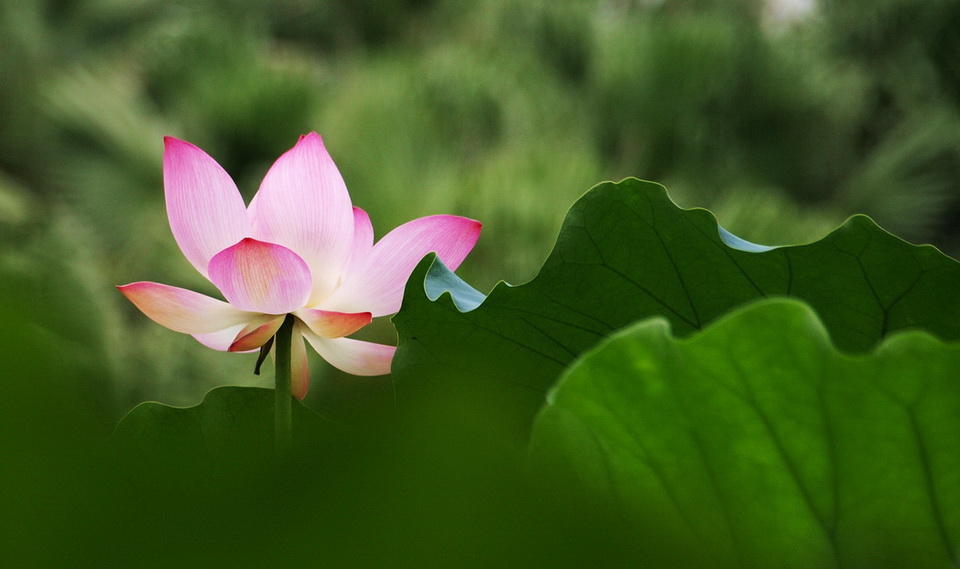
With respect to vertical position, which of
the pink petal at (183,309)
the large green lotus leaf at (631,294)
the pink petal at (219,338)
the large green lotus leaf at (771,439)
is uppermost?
the pink petal at (219,338)

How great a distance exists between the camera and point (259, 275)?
0.13 metres

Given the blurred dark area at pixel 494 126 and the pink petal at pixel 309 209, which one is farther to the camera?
the blurred dark area at pixel 494 126

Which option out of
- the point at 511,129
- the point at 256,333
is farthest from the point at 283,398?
the point at 511,129

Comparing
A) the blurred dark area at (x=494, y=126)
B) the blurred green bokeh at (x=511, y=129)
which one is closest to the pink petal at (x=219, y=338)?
the blurred dark area at (x=494, y=126)

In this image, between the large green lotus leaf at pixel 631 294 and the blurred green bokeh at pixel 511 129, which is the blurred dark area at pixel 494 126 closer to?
the blurred green bokeh at pixel 511 129

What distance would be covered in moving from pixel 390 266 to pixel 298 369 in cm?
3

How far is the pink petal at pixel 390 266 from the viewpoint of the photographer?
14 cm

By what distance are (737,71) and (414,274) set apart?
215 centimetres

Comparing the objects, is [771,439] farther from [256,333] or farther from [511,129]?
[511,129]

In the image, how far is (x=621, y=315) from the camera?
0.47 feet

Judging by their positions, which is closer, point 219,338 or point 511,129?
point 219,338

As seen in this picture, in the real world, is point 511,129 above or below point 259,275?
Result: above

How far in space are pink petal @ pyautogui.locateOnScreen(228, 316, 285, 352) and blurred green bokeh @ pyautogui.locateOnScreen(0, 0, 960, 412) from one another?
1.22 metres

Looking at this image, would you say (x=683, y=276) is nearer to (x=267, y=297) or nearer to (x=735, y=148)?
(x=267, y=297)
